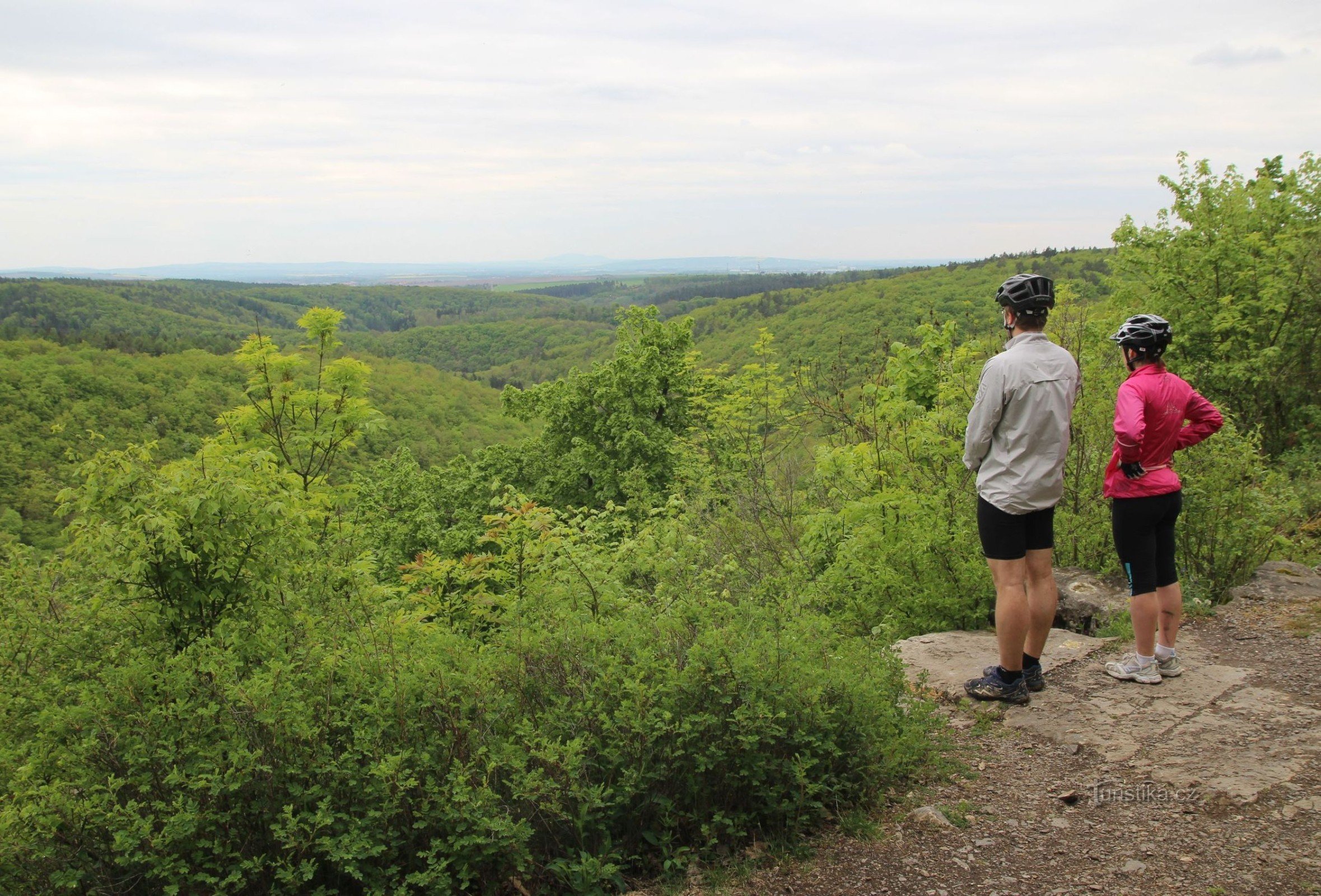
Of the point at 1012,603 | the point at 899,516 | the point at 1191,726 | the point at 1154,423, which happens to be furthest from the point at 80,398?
the point at 1191,726

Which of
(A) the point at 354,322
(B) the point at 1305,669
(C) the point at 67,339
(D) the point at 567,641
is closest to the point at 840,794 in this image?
(D) the point at 567,641

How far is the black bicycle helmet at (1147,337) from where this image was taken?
4.29 m

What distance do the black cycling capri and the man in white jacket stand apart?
484mm

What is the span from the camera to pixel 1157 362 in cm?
437

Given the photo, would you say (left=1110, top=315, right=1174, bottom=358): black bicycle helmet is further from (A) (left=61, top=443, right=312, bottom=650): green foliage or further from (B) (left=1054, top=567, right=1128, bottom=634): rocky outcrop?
(A) (left=61, top=443, right=312, bottom=650): green foliage

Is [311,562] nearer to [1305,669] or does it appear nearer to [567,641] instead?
[567,641]

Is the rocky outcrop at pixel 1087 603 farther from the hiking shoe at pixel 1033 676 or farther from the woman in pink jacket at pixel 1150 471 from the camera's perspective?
the hiking shoe at pixel 1033 676

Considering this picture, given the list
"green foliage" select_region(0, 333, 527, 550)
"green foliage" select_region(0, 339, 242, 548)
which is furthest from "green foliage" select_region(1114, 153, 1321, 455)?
"green foliage" select_region(0, 339, 242, 548)

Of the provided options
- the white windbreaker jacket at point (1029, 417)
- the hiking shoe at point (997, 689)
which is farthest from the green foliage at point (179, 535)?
the hiking shoe at point (997, 689)

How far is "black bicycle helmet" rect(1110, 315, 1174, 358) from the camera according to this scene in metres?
4.29

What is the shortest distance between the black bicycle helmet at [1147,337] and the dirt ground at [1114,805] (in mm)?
1846

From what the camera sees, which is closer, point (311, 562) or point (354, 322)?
point (311, 562)

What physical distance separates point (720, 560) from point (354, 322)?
8035 inches

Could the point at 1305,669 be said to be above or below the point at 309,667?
below
